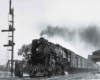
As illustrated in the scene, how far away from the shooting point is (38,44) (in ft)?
71.7

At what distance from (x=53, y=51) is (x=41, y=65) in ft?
7.09

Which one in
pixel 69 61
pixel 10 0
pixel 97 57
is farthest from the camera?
pixel 97 57

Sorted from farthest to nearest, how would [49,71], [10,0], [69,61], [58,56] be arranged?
[10,0] < [69,61] < [58,56] < [49,71]

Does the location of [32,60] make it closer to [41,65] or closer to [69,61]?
[41,65]

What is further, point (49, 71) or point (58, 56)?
point (58, 56)

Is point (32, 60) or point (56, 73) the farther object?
point (56, 73)

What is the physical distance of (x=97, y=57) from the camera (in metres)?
81.1

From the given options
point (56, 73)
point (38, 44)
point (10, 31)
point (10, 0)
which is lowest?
point (56, 73)

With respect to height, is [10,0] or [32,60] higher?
[10,0]

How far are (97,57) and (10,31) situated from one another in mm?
56132

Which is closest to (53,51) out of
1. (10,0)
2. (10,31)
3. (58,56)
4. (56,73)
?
(58,56)

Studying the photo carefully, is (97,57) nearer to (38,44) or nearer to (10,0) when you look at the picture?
(10,0)

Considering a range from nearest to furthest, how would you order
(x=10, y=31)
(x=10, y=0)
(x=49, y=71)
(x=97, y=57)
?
1. (x=49, y=71)
2. (x=10, y=31)
3. (x=10, y=0)
4. (x=97, y=57)

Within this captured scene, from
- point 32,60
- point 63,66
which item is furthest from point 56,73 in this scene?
point 32,60
